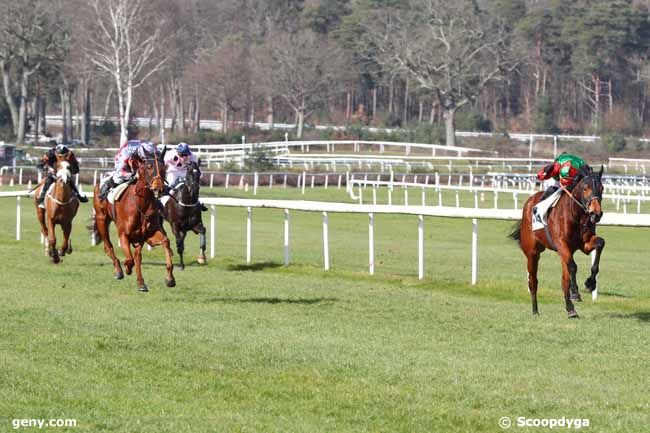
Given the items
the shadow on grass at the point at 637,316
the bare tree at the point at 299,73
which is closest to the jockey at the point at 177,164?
the shadow on grass at the point at 637,316

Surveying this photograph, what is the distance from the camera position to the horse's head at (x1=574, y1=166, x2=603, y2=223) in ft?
41.2

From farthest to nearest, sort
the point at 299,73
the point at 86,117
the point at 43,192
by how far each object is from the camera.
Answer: the point at 299,73
the point at 86,117
the point at 43,192

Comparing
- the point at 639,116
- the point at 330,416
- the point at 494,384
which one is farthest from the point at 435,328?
the point at 639,116

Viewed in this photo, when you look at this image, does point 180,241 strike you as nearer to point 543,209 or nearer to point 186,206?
point 186,206

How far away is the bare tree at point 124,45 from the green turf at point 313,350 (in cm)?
4309

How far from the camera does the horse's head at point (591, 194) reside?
12570 millimetres

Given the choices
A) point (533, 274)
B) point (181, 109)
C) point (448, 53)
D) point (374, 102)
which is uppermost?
point (448, 53)

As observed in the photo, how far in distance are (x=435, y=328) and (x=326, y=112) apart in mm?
85858

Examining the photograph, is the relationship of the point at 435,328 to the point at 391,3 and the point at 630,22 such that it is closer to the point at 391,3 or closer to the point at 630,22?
the point at 630,22

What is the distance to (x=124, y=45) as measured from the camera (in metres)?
77.9

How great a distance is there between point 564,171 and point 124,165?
6150mm

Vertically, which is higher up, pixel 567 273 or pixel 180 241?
pixel 567 273

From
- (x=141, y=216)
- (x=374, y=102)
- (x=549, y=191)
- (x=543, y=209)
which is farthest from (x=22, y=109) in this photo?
(x=543, y=209)

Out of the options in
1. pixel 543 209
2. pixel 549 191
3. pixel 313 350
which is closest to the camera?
pixel 313 350
